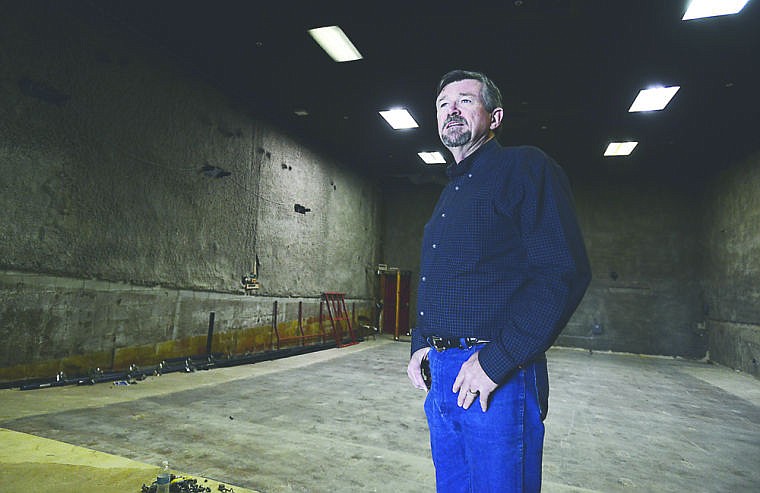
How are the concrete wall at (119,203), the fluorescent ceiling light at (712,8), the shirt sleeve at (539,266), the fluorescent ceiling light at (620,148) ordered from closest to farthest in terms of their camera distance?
1. the shirt sleeve at (539,266)
2. the concrete wall at (119,203)
3. the fluorescent ceiling light at (712,8)
4. the fluorescent ceiling light at (620,148)

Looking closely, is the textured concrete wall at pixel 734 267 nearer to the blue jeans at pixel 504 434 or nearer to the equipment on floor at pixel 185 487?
the blue jeans at pixel 504 434

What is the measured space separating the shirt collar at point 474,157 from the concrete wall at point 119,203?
415 cm

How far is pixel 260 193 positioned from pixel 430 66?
334 centimetres

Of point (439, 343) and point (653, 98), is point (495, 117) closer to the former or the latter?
point (439, 343)

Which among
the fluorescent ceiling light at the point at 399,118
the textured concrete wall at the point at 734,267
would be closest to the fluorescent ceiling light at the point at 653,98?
the textured concrete wall at the point at 734,267

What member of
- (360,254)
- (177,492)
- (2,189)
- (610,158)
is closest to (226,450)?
(177,492)

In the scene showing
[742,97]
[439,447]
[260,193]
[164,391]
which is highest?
[742,97]

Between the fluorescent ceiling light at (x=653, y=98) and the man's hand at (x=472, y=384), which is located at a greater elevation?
the fluorescent ceiling light at (x=653, y=98)

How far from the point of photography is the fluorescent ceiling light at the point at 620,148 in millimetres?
7934

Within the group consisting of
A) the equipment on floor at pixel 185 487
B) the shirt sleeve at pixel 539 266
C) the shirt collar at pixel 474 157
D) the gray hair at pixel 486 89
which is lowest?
the equipment on floor at pixel 185 487

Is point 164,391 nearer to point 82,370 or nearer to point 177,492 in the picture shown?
point 82,370

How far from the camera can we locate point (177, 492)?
6.08ft

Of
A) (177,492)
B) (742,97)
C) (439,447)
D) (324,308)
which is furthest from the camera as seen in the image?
(324,308)

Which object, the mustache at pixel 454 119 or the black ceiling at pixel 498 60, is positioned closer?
the mustache at pixel 454 119
